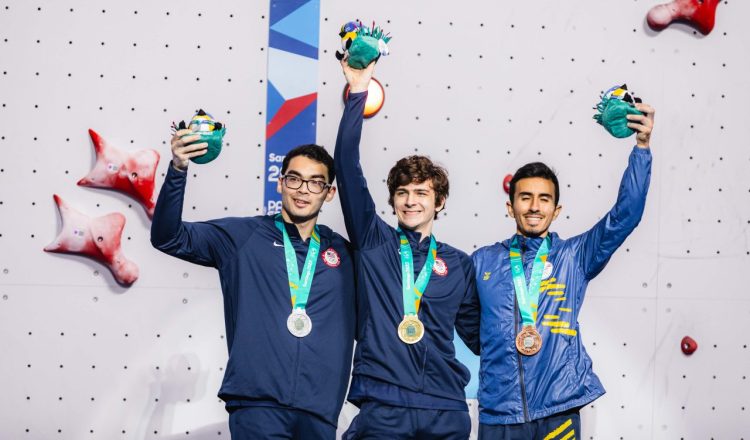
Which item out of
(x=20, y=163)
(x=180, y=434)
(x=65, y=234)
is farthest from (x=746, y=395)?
(x=20, y=163)

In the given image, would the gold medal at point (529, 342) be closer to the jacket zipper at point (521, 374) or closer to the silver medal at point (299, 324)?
the jacket zipper at point (521, 374)

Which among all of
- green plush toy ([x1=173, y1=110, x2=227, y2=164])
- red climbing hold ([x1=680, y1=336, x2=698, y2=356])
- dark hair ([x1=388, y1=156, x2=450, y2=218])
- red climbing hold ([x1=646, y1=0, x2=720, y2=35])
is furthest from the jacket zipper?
red climbing hold ([x1=646, y1=0, x2=720, y2=35])

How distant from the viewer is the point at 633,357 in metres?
4.36

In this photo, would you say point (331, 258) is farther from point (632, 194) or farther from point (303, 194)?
point (632, 194)

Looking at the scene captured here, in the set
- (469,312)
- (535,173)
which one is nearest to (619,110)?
(535,173)

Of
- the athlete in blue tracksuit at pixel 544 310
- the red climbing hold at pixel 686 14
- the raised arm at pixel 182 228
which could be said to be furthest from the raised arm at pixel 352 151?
the red climbing hold at pixel 686 14

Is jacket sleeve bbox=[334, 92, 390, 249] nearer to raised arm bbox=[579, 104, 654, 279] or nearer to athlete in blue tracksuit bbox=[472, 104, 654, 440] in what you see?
athlete in blue tracksuit bbox=[472, 104, 654, 440]

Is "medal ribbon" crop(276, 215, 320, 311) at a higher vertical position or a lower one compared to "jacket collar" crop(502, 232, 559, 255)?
lower

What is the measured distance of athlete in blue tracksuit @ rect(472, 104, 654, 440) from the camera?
3143 millimetres

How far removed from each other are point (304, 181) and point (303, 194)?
0.16ft

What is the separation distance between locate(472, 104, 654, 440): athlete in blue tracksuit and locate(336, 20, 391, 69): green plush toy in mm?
842

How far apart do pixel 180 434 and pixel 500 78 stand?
2255mm

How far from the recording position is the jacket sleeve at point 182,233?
2863 millimetres

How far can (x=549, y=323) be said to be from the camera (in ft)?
10.6
